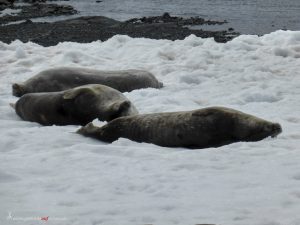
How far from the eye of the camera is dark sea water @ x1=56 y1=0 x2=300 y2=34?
34094 millimetres

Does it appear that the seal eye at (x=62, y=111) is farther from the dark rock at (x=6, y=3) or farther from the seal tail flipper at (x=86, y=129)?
the dark rock at (x=6, y=3)

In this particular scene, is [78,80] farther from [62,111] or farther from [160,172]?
[160,172]

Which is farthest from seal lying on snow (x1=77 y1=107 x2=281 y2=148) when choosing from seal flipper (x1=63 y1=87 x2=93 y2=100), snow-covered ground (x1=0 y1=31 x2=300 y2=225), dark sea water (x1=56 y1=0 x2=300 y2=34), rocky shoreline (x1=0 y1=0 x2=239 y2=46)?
dark sea water (x1=56 y1=0 x2=300 y2=34)

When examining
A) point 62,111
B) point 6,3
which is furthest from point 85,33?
point 6,3

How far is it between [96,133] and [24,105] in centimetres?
208

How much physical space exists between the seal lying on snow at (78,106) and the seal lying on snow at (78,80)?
6.24ft

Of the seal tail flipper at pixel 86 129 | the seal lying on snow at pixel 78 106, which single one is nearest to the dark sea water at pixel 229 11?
the seal lying on snow at pixel 78 106

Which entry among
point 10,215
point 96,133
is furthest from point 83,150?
point 10,215

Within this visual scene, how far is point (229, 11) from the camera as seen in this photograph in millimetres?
46406

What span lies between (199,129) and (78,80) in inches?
176

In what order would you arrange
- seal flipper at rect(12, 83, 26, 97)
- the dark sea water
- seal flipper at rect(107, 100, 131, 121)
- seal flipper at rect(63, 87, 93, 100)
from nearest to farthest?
seal flipper at rect(107, 100, 131, 121) → seal flipper at rect(63, 87, 93, 100) → seal flipper at rect(12, 83, 26, 97) → the dark sea water

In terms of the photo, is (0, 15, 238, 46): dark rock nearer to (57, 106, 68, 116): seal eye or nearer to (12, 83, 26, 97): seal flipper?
(12, 83, 26, 97): seal flipper

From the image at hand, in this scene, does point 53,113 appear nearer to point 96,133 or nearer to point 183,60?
point 96,133

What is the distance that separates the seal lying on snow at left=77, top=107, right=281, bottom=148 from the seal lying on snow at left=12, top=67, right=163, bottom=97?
3579 mm
